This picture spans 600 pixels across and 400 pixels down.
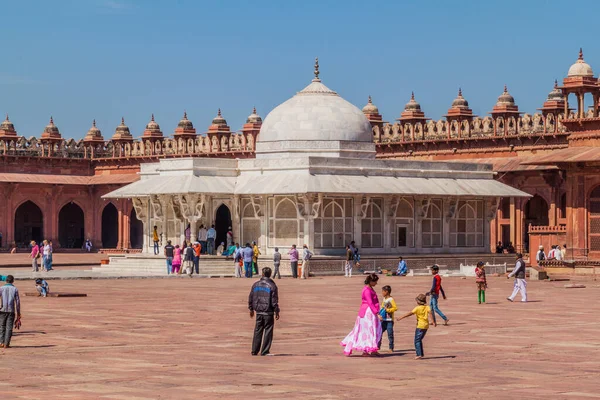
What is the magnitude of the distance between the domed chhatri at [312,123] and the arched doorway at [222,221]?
7.39ft

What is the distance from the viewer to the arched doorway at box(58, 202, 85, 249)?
68.2m

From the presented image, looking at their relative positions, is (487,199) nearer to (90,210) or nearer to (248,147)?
(248,147)

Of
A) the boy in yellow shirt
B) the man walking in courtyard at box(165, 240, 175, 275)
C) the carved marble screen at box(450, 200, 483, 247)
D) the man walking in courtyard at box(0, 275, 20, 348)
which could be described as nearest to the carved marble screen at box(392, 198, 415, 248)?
the carved marble screen at box(450, 200, 483, 247)

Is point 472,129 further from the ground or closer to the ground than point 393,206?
further from the ground

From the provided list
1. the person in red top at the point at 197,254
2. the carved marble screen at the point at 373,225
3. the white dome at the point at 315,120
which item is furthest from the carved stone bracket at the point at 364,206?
the person in red top at the point at 197,254

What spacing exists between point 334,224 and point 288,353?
2374cm

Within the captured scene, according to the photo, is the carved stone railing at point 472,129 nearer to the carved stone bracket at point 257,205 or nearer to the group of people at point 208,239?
the carved stone bracket at point 257,205

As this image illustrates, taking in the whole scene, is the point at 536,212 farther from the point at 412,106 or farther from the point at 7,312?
the point at 7,312

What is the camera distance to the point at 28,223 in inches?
2660

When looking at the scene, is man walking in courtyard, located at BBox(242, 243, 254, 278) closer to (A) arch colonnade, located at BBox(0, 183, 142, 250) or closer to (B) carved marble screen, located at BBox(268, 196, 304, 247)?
(B) carved marble screen, located at BBox(268, 196, 304, 247)

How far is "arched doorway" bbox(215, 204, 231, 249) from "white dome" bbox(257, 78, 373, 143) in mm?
2561

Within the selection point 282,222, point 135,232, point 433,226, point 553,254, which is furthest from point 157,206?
point 135,232

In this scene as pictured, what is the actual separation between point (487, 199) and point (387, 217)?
4749 mm

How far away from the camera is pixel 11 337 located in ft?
56.9
